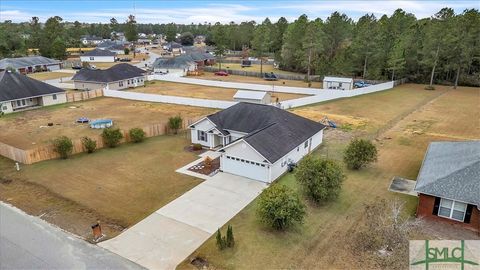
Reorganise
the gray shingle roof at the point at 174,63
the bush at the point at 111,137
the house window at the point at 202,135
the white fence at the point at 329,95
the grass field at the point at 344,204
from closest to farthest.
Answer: the grass field at the point at 344,204, the bush at the point at 111,137, the house window at the point at 202,135, the white fence at the point at 329,95, the gray shingle roof at the point at 174,63

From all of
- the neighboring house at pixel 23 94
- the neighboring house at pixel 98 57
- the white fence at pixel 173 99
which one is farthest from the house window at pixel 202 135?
the neighboring house at pixel 98 57

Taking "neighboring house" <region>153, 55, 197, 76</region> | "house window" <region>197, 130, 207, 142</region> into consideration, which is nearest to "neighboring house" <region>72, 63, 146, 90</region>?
"neighboring house" <region>153, 55, 197, 76</region>

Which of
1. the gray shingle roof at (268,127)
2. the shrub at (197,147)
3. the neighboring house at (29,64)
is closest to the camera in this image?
the gray shingle roof at (268,127)

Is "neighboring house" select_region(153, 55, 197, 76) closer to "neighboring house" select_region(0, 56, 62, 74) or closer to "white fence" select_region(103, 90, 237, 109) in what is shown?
"white fence" select_region(103, 90, 237, 109)

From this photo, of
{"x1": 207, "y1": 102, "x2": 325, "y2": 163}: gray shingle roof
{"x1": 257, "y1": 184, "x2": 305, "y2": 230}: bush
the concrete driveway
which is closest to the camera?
the concrete driveway

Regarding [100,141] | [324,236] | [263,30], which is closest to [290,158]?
[324,236]

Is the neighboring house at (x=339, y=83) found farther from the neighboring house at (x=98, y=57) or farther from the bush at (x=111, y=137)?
the neighboring house at (x=98, y=57)

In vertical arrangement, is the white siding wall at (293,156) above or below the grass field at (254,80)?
below
